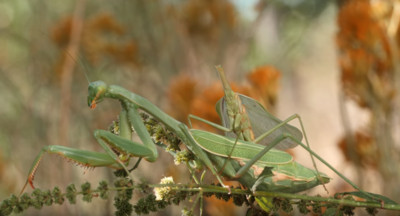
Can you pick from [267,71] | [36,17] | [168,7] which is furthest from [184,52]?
[267,71]

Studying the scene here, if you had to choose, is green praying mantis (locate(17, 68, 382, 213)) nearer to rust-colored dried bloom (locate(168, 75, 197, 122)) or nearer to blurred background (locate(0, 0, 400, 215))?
blurred background (locate(0, 0, 400, 215))

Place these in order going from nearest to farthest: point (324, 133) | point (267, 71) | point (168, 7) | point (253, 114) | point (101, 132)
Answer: point (101, 132), point (253, 114), point (267, 71), point (168, 7), point (324, 133)

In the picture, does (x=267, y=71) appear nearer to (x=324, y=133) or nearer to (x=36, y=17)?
(x=36, y=17)

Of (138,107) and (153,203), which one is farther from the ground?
(138,107)

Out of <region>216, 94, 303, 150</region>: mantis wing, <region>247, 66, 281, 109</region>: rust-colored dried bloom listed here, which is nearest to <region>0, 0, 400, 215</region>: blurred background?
<region>247, 66, 281, 109</region>: rust-colored dried bloom

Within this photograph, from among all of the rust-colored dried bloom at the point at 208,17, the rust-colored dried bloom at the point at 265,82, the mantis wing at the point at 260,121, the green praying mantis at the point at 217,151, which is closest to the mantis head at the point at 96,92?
the green praying mantis at the point at 217,151

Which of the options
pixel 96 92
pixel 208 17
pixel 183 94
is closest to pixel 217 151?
pixel 96 92

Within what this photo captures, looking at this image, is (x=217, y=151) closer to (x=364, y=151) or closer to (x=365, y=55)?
(x=365, y=55)
